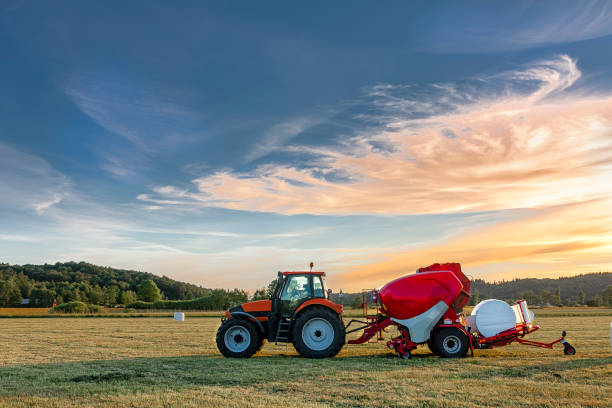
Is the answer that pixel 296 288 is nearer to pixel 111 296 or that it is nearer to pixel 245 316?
pixel 245 316

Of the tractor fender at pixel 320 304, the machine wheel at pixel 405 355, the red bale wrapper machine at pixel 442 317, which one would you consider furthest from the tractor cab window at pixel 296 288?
the machine wheel at pixel 405 355

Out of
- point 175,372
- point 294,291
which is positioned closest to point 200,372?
point 175,372

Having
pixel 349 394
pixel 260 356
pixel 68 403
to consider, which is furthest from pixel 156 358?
pixel 349 394

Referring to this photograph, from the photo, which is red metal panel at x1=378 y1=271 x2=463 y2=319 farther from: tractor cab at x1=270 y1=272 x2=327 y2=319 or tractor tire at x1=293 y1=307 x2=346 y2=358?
tractor cab at x1=270 y1=272 x2=327 y2=319

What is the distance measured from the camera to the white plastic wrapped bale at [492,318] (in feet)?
48.7

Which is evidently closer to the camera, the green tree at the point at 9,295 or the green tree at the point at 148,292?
the green tree at the point at 9,295

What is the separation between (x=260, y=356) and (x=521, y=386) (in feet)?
26.2

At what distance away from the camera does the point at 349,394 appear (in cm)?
905

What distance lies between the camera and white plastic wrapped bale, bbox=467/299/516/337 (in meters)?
14.8

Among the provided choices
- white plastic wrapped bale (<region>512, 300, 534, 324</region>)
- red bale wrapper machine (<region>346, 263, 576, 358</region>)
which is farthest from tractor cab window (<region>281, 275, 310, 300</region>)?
white plastic wrapped bale (<region>512, 300, 534, 324</region>)

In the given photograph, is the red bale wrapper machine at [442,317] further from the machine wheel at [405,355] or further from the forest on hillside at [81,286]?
the forest on hillside at [81,286]

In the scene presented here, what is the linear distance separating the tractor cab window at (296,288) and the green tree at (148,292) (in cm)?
13254

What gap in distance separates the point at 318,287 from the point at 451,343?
420 cm

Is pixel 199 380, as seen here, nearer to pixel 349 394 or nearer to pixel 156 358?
pixel 349 394
